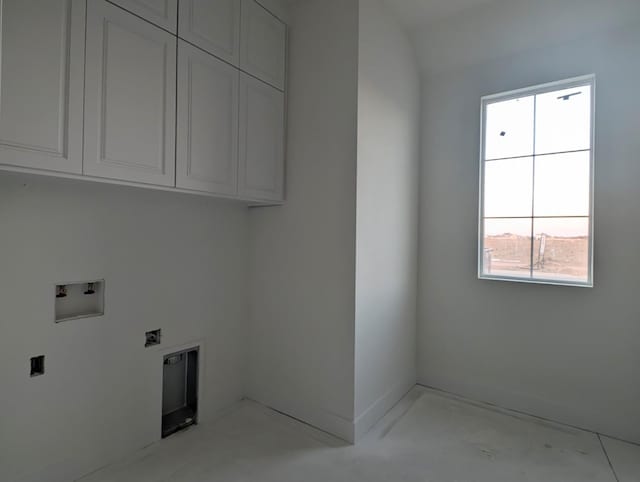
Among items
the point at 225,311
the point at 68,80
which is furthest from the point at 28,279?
the point at 225,311

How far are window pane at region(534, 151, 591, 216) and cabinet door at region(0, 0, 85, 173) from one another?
286cm

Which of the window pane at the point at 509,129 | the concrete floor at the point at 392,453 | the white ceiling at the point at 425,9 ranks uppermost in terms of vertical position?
the white ceiling at the point at 425,9

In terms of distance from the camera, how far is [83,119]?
4.75 ft

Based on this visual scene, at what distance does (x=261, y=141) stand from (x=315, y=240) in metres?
0.76

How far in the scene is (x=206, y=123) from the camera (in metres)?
1.96

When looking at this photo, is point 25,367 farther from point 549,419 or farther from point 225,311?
point 549,419

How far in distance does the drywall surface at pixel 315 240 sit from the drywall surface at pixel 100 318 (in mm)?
381

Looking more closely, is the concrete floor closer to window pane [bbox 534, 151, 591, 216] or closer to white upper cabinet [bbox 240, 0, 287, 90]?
window pane [bbox 534, 151, 591, 216]

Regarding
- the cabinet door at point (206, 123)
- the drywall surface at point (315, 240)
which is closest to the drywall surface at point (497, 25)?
the drywall surface at point (315, 240)

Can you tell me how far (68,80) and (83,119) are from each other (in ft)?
0.51

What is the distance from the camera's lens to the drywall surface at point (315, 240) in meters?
2.19

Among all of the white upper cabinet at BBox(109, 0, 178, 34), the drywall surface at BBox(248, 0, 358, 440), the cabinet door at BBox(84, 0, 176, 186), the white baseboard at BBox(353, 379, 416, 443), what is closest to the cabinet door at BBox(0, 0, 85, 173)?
the cabinet door at BBox(84, 0, 176, 186)

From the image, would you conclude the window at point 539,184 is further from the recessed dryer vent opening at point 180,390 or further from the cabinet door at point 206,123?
the recessed dryer vent opening at point 180,390

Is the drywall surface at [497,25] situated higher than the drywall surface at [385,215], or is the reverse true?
the drywall surface at [497,25]
